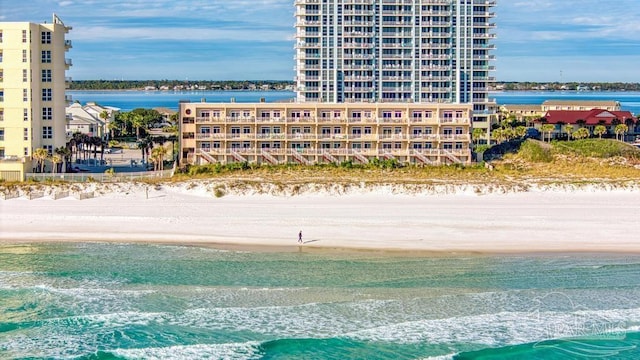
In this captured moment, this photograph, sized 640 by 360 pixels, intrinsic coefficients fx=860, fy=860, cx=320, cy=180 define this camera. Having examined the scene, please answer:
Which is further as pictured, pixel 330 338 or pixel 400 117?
pixel 400 117

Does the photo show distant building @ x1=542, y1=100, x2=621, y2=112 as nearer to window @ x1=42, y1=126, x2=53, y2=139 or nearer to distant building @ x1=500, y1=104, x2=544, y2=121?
distant building @ x1=500, y1=104, x2=544, y2=121

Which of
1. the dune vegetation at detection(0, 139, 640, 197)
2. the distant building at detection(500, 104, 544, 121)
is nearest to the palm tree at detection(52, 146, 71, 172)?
the dune vegetation at detection(0, 139, 640, 197)

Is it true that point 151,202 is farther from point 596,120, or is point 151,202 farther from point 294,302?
Result: point 596,120

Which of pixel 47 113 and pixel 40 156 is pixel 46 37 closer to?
pixel 47 113

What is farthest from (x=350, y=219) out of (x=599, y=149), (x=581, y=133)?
(x=581, y=133)

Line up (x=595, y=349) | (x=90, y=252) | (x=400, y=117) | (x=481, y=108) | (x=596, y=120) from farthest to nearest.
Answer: (x=481, y=108)
(x=596, y=120)
(x=400, y=117)
(x=90, y=252)
(x=595, y=349)

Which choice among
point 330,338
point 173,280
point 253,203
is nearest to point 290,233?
point 253,203

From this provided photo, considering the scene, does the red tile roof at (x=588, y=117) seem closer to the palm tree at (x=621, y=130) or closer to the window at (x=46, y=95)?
the palm tree at (x=621, y=130)

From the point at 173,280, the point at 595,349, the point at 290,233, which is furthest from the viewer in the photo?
the point at 290,233
